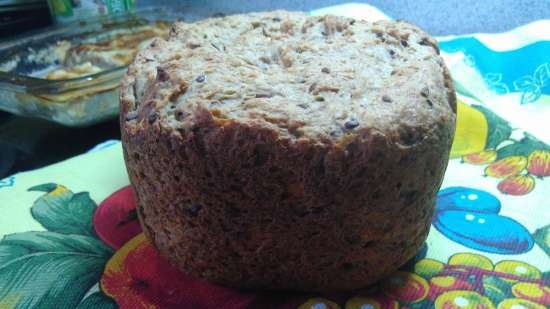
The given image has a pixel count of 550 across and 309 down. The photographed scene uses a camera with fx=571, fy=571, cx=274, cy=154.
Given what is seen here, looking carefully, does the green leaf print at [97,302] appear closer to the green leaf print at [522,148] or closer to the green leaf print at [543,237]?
the green leaf print at [543,237]

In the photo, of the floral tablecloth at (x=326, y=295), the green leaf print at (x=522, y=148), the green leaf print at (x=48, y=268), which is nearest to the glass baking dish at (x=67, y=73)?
the floral tablecloth at (x=326, y=295)

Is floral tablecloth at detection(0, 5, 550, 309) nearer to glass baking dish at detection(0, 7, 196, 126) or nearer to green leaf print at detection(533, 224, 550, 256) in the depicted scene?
green leaf print at detection(533, 224, 550, 256)

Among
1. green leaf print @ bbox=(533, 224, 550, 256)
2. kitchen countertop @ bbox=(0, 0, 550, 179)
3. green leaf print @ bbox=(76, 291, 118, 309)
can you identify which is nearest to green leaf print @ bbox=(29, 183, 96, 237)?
green leaf print @ bbox=(76, 291, 118, 309)

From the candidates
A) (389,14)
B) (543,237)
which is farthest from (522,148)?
(389,14)

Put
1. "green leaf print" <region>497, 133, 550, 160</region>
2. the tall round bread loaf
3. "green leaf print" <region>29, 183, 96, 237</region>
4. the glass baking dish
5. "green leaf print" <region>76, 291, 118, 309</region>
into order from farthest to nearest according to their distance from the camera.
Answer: the glass baking dish → "green leaf print" <region>497, 133, 550, 160</region> → "green leaf print" <region>29, 183, 96, 237</region> → "green leaf print" <region>76, 291, 118, 309</region> → the tall round bread loaf

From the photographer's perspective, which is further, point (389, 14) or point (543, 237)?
point (389, 14)

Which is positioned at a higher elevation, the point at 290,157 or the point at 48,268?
the point at 290,157

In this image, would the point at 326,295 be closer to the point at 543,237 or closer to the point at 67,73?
the point at 543,237

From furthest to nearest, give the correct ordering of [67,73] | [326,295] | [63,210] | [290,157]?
[67,73] < [63,210] < [326,295] < [290,157]
